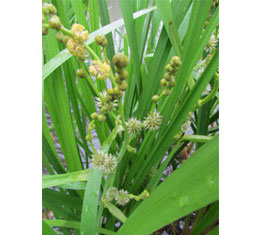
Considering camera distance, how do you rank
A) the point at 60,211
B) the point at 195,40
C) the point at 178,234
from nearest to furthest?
the point at 195,40, the point at 60,211, the point at 178,234

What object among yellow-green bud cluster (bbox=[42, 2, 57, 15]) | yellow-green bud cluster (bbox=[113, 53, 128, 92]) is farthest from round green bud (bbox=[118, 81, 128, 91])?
yellow-green bud cluster (bbox=[42, 2, 57, 15])

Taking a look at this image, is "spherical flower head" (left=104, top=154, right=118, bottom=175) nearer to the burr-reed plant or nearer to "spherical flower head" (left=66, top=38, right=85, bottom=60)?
the burr-reed plant

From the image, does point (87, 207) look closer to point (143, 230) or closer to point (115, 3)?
point (143, 230)

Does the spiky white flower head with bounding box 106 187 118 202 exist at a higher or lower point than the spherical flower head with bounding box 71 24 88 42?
lower

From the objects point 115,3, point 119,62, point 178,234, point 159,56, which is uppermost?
point 115,3

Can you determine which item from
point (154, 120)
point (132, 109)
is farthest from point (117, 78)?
point (132, 109)

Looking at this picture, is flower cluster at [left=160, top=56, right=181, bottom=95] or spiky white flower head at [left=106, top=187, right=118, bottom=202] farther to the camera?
spiky white flower head at [left=106, top=187, right=118, bottom=202]

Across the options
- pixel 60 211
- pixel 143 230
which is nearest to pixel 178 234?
Answer: pixel 60 211
